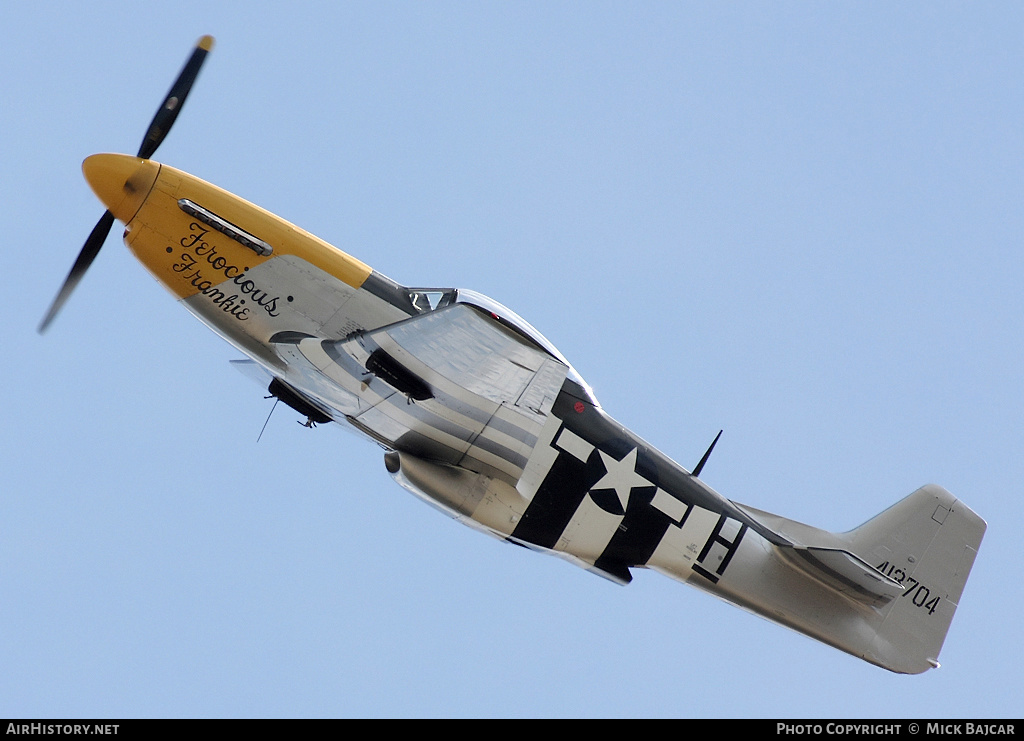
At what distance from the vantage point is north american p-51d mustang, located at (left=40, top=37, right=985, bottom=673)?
34.6 ft

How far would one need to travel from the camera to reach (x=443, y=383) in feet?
35.2

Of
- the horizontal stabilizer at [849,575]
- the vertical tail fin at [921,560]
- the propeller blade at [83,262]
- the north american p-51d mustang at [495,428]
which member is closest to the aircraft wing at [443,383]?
the north american p-51d mustang at [495,428]

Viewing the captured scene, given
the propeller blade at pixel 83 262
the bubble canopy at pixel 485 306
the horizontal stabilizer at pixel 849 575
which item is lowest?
the propeller blade at pixel 83 262

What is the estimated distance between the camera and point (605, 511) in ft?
39.3

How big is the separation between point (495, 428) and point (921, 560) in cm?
587

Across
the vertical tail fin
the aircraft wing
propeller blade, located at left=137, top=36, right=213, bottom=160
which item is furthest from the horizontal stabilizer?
propeller blade, located at left=137, top=36, right=213, bottom=160

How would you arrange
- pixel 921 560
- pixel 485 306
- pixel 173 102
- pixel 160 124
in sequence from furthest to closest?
pixel 921 560 < pixel 173 102 < pixel 160 124 < pixel 485 306

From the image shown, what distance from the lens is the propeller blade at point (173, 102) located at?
11.1 metres

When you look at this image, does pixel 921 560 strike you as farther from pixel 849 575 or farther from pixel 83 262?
pixel 83 262

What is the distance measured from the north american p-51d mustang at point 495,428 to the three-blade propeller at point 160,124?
0.06 ft

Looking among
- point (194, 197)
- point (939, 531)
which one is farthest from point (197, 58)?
point (939, 531)

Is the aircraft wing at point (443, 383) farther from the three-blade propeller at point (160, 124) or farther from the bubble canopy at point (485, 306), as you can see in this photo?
the three-blade propeller at point (160, 124)

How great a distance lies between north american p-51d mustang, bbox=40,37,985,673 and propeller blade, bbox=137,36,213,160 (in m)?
0.02

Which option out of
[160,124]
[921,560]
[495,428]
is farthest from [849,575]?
[160,124]
